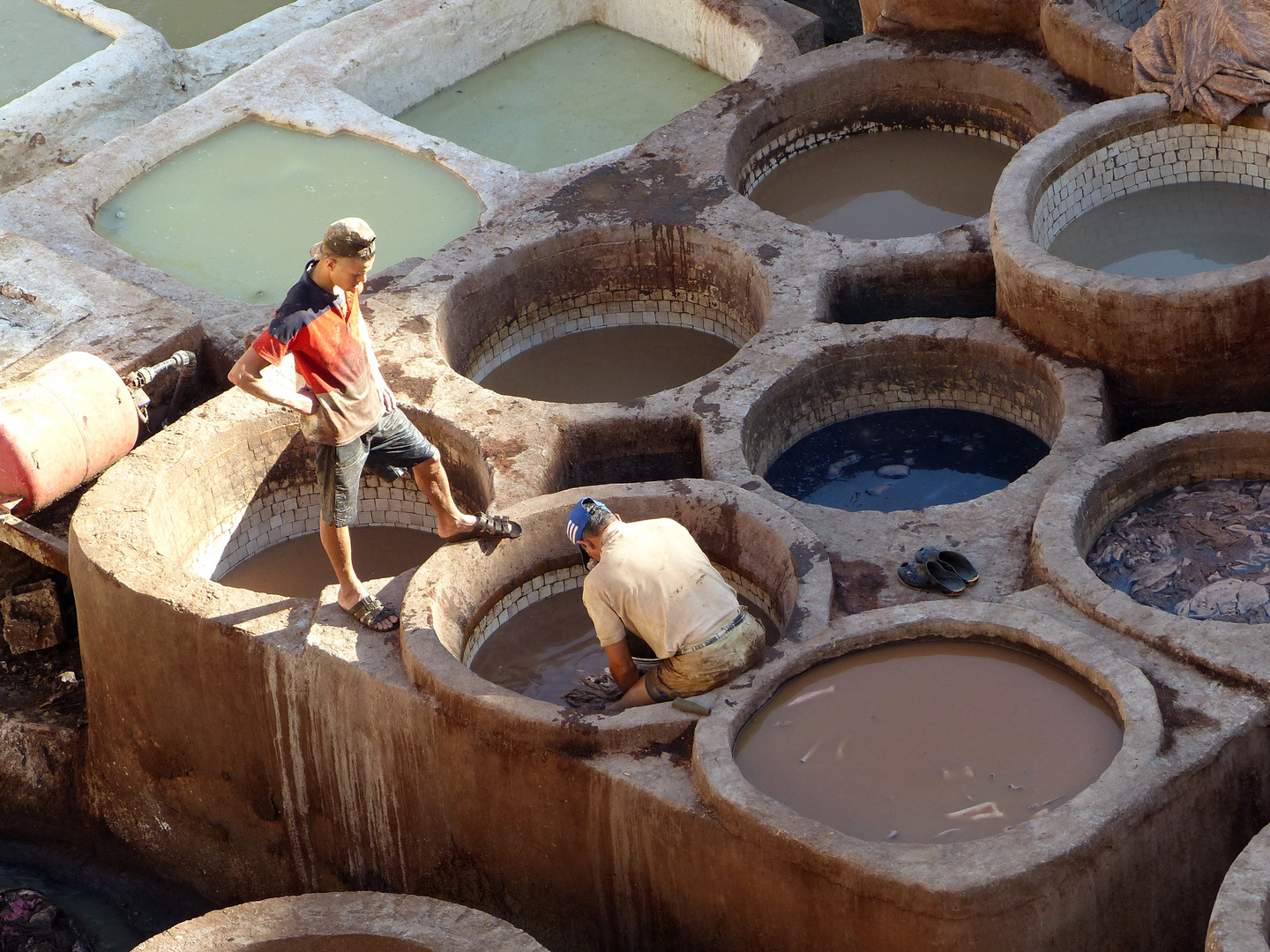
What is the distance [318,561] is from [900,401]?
129 inches

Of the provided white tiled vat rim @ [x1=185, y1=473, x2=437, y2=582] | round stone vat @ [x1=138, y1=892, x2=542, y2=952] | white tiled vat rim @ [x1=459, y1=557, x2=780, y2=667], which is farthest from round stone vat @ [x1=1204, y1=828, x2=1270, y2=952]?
white tiled vat rim @ [x1=185, y1=473, x2=437, y2=582]

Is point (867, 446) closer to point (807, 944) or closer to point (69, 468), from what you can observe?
point (807, 944)

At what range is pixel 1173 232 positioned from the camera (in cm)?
892

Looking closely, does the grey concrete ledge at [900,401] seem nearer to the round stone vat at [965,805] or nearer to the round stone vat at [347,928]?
the round stone vat at [965,805]

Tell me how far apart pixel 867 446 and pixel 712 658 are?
272 cm

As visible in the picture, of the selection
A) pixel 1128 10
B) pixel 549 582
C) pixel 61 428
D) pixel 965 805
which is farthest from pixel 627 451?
pixel 1128 10

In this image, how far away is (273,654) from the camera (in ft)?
23.7

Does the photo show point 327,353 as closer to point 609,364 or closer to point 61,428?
point 61,428

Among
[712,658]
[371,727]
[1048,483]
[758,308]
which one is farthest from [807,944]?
[758,308]

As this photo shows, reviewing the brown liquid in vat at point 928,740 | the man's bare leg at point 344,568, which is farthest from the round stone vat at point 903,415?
the man's bare leg at point 344,568

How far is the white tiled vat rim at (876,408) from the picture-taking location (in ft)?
28.3

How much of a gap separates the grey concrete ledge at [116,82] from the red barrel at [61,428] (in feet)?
13.9

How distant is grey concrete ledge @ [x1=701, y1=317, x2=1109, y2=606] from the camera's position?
24.8 feet

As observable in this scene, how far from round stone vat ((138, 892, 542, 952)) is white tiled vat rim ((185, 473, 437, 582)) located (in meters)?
2.95
